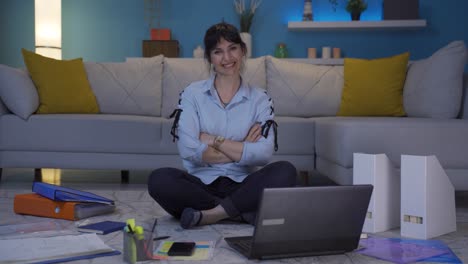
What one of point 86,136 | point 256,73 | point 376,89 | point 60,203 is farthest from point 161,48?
point 60,203

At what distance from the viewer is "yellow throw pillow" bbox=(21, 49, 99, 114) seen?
361cm

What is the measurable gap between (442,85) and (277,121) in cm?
102

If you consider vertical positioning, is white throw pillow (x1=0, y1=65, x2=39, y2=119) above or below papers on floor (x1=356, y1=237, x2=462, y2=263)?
above

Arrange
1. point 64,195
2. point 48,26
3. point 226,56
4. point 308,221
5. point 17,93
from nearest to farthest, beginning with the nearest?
point 308,221 < point 226,56 < point 64,195 < point 17,93 < point 48,26

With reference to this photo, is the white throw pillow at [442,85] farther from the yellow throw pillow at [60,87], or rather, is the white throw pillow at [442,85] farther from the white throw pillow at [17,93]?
the white throw pillow at [17,93]

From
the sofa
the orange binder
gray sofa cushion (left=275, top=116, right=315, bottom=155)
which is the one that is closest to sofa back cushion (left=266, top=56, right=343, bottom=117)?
the sofa

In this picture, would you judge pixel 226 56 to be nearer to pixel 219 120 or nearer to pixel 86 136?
pixel 219 120

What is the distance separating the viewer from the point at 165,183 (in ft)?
7.08

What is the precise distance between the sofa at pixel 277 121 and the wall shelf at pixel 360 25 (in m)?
1.38

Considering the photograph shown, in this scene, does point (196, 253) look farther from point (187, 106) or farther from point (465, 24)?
point (465, 24)

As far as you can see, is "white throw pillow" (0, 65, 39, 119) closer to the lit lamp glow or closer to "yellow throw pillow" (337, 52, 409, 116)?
the lit lamp glow

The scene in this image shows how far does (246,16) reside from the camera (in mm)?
5332

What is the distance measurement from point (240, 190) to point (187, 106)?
→ 0.41 meters

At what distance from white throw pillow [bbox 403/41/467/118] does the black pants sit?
155 centimetres
